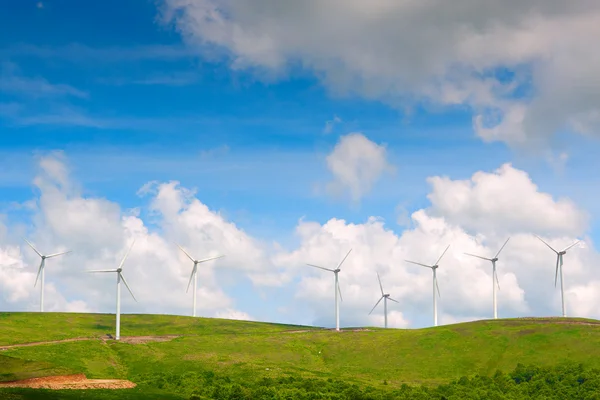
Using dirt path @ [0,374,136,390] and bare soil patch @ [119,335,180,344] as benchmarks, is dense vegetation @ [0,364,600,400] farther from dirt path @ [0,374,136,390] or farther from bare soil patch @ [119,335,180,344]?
bare soil patch @ [119,335,180,344]

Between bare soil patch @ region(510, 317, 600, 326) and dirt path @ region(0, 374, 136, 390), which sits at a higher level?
bare soil patch @ region(510, 317, 600, 326)

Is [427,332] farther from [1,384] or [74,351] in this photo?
[1,384]

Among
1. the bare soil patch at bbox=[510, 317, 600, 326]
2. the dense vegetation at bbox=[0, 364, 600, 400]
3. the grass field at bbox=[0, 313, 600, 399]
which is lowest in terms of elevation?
the dense vegetation at bbox=[0, 364, 600, 400]

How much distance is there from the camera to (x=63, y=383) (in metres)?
93.1

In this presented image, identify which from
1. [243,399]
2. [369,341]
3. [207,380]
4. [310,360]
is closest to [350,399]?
[243,399]

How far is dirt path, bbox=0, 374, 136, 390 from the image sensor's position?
295 ft

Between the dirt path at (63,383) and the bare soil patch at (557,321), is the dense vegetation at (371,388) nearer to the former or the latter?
the dirt path at (63,383)

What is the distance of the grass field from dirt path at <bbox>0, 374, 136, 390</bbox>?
12.3 metres

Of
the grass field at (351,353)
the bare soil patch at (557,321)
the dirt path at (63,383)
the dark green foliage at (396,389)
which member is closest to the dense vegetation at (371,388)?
the dark green foliage at (396,389)

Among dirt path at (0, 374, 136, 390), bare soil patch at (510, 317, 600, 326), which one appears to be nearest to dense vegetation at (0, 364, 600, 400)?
dirt path at (0, 374, 136, 390)

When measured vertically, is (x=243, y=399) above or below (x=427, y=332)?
below

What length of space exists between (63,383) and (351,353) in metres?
69.7

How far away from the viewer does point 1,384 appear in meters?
88.4

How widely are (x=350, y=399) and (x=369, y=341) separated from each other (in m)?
57.6
